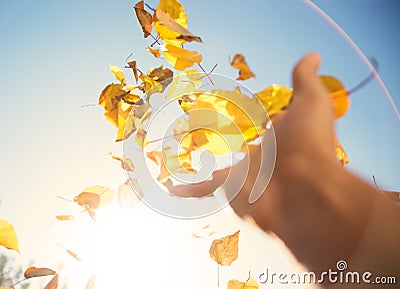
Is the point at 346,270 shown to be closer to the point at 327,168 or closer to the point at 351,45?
the point at 327,168

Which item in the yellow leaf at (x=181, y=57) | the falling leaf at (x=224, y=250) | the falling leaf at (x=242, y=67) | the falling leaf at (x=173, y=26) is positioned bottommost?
the falling leaf at (x=224, y=250)

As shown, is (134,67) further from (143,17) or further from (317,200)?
(317,200)

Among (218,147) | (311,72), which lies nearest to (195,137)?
(218,147)

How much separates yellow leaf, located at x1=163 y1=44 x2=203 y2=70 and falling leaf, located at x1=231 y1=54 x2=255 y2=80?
3 centimetres

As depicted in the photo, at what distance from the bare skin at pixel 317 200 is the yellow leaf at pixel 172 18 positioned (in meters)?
0.17

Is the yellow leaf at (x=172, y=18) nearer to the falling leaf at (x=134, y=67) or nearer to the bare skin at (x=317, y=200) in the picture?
the falling leaf at (x=134, y=67)

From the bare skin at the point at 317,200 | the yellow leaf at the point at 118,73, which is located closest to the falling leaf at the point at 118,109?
the yellow leaf at the point at 118,73

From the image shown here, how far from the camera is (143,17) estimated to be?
0.33 m

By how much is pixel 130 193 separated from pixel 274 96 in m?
0.15

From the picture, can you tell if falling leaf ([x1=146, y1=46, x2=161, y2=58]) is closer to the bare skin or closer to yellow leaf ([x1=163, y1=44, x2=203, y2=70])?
yellow leaf ([x1=163, y1=44, x2=203, y2=70])

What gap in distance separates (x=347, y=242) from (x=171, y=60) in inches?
8.3

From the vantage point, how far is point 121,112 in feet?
1.05

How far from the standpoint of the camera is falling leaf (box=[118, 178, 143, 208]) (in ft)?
1.02

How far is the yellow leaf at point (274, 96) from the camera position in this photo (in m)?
0.25
